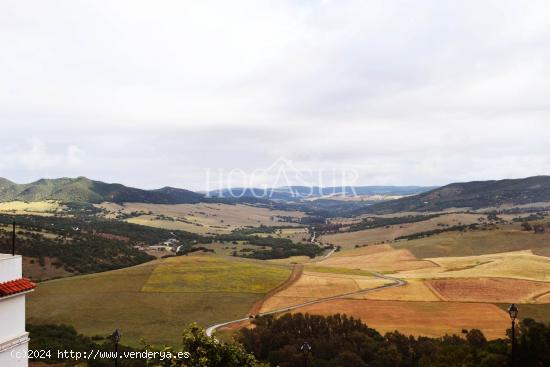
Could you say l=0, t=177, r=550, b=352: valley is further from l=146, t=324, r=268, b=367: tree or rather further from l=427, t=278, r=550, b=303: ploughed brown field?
l=146, t=324, r=268, b=367: tree

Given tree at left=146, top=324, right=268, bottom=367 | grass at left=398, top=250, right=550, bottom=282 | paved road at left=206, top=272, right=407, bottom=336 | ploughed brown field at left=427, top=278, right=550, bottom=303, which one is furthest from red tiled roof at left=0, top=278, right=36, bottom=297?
grass at left=398, top=250, right=550, bottom=282

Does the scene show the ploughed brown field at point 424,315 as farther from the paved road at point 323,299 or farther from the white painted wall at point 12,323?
the white painted wall at point 12,323

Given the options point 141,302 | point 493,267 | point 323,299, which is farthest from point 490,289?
point 141,302

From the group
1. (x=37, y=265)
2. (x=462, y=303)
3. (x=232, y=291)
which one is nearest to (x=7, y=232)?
(x=37, y=265)

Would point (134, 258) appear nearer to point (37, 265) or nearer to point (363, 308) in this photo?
point (37, 265)

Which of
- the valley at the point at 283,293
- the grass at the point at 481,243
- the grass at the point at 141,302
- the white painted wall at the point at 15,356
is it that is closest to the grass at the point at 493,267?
the valley at the point at 283,293

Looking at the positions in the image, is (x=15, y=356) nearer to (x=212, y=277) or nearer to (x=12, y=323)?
(x=12, y=323)
